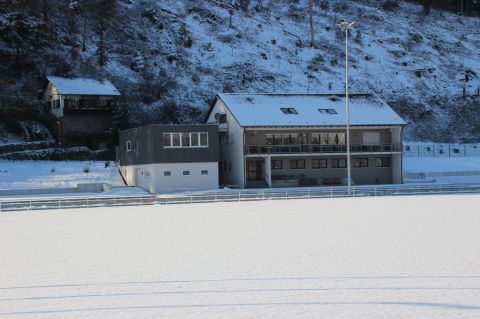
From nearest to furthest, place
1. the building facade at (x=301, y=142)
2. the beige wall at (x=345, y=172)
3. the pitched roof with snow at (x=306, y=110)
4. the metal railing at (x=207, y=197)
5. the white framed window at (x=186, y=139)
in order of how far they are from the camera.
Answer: the metal railing at (x=207, y=197), the white framed window at (x=186, y=139), the building facade at (x=301, y=142), the pitched roof with snow at (x=306, y=110), the beige wall at (x=345, y=172)

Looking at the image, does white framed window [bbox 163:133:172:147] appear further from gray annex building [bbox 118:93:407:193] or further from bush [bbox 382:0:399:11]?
bush [bbox 382:0:399:11]

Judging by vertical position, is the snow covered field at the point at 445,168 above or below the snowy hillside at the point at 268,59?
below

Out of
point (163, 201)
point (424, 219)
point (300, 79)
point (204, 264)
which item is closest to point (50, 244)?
point (204, 264)

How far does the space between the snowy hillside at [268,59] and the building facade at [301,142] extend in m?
15.1

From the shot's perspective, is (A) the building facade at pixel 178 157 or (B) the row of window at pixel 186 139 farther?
(B) the row of window at pixel 186 139

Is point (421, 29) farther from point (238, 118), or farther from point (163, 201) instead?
point (163, 201)

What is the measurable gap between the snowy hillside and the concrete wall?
16.0 metres

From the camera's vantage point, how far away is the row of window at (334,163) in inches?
2008

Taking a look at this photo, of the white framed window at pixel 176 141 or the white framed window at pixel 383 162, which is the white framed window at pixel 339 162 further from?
the white framed window at pixel 176 141

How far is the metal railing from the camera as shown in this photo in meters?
35.7

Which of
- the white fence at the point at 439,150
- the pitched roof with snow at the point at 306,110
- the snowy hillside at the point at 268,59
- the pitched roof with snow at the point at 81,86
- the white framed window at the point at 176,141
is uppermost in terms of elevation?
the snowy hillside at the point at 268,59

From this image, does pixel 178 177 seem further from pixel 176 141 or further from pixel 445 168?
pixel 445 168

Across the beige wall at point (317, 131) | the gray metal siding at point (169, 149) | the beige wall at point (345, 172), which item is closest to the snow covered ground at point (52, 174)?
the gray metal siding at point (169, 149)

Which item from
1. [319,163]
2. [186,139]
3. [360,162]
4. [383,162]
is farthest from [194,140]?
[383,162]
